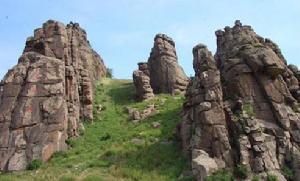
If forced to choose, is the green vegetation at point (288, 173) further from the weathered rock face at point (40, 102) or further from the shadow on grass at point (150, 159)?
the weathered rock face at point (40, 102)

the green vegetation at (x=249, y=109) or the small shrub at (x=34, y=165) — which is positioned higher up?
the green vegetation at (x=249, y=109)

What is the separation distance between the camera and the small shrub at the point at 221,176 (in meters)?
38.5

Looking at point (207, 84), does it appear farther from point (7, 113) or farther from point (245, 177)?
point (7, 113)

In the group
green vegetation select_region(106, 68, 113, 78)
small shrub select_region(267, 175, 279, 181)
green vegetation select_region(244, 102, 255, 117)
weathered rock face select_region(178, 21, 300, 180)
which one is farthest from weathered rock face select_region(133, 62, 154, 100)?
small shrub select_region(267, 175, 279, 181)

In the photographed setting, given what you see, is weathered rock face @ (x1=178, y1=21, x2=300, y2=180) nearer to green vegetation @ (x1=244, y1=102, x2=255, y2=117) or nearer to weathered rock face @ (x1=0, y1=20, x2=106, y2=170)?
green vegetation @ (x1=244, y1=102, x2=255, y2=117)

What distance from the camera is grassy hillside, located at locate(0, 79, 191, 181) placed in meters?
43.2

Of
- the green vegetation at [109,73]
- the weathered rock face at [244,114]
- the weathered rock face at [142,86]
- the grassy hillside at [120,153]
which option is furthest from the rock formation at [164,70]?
the weathered rock face at [244,114]

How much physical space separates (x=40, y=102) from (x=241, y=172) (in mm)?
20638

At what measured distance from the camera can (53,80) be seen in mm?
52594

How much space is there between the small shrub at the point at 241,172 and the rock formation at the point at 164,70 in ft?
100

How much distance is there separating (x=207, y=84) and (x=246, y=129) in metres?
A: 5.33

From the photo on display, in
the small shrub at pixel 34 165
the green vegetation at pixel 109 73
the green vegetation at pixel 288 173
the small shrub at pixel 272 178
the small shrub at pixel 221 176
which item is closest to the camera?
the small shrub at pixel 272 178

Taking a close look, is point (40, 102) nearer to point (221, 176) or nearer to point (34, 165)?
point (34, 165)

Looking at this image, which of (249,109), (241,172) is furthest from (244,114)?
(241,172)
